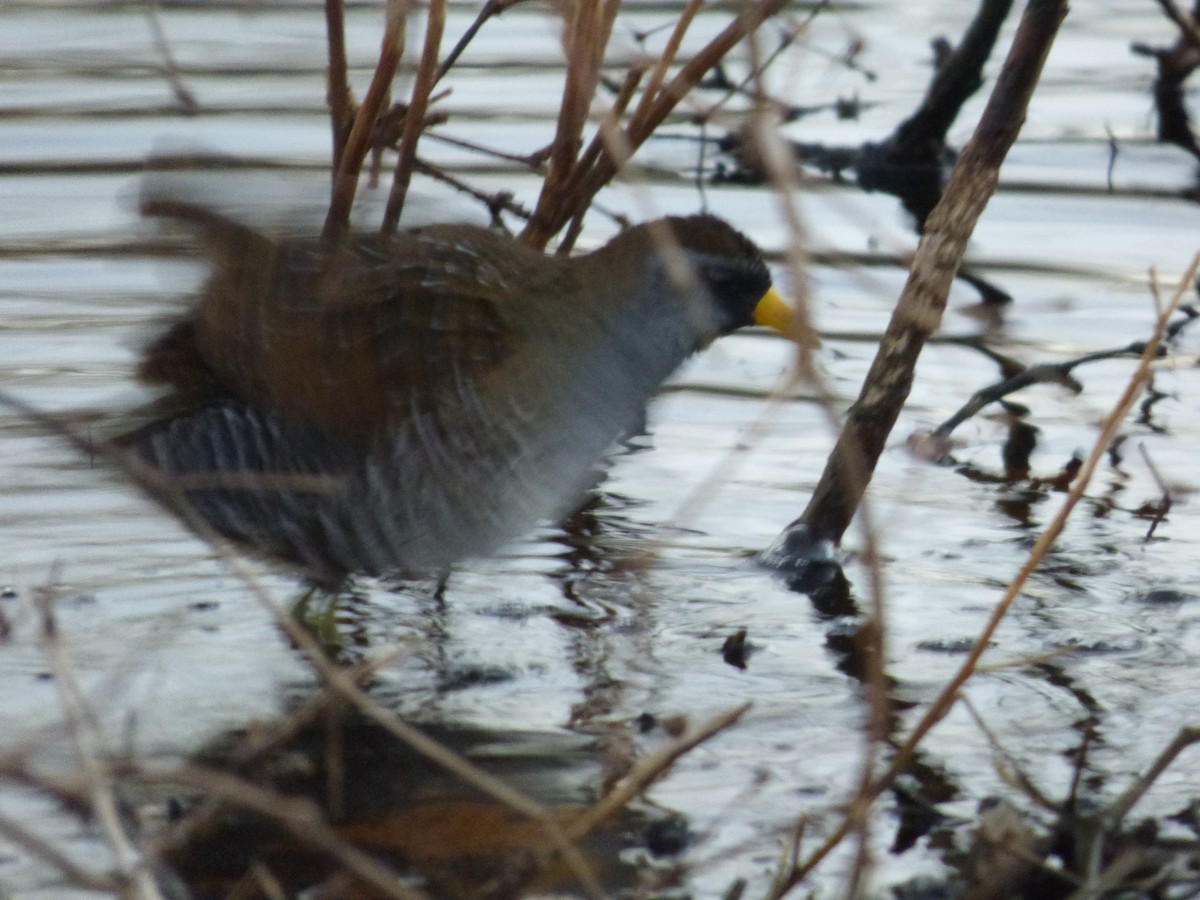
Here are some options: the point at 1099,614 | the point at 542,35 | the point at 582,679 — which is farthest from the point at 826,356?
the point at 542,35

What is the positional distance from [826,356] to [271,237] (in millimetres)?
2586

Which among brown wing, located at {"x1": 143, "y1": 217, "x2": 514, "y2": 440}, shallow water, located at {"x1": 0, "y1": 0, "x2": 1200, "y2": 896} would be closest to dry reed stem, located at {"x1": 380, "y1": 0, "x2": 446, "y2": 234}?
shallow water, located at {"x1": 0, "y1": 0, "x2": 1200, "y2": 896}

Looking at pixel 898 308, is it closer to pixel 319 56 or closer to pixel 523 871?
pixel 523 871

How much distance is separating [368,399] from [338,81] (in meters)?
1.02

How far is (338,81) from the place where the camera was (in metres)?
4.57

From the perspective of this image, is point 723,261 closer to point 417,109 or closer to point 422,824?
point 417,109

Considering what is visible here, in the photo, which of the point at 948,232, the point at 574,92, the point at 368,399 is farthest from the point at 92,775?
the point at 574,92

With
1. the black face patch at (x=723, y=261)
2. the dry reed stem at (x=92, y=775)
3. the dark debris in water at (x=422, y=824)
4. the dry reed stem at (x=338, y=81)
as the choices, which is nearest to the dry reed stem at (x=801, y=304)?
the dark debris in water at (x=422, y=824)

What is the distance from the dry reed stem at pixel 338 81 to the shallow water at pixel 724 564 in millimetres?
163

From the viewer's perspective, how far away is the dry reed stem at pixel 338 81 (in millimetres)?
4312

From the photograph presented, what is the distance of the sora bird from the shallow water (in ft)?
0.74

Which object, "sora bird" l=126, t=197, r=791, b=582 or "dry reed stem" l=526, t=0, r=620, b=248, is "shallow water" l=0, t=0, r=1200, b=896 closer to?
"sora bird" l=126, t=197, r=791, b=582

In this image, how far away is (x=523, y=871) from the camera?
312 cm

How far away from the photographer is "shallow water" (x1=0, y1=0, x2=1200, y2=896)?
3697 millimetres
